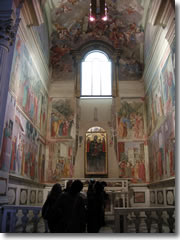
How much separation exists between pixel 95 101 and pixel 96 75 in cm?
187

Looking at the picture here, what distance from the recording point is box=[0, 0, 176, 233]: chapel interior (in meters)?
8.98

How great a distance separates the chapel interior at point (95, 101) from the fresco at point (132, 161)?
2.1 inches

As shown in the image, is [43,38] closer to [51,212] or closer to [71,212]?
[51,212]

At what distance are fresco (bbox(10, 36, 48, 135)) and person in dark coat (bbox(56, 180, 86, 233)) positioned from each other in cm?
522

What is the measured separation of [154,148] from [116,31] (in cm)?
789

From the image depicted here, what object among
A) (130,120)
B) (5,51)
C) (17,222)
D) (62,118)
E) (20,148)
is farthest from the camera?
(62,118)

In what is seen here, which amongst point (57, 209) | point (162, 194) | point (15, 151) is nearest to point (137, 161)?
point (162, 194)

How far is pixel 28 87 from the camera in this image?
10.2 metres

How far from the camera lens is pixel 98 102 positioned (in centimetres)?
1440

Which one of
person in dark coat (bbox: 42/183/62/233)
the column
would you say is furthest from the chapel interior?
person in dark coat (bbox: 42/183/62/233)

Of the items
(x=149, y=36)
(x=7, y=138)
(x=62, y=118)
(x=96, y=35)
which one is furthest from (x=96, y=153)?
(x=96, y=35)

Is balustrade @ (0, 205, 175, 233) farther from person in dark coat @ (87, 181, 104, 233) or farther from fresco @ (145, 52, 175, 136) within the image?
fresco @ (145, 52, 175, 136)

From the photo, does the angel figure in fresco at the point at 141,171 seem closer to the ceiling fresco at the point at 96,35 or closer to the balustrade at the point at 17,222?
the ceiling fresco at the point at 96,35

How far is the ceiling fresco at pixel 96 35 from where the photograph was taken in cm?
1435
